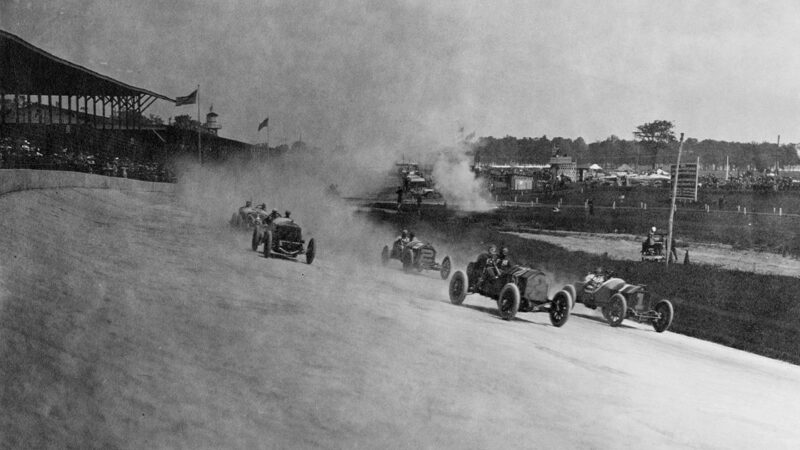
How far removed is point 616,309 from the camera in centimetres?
1386

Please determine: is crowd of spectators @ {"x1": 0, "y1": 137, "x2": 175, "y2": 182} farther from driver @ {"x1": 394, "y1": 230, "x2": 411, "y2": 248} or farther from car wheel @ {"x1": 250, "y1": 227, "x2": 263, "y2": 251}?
driver @ {"x1": 394, "y1": 230, "x2": 411, "y2": 248}

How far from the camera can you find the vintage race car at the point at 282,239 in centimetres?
1446

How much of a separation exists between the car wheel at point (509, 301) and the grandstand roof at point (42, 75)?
801 centimetres

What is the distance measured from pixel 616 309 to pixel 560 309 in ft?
7.63

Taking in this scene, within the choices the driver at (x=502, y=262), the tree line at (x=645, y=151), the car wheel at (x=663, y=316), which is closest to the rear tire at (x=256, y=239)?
the driver at (x=502, y=262)

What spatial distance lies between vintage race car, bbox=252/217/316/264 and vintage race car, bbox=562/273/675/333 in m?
6.41

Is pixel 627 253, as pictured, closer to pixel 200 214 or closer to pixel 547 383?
pixel 200 214

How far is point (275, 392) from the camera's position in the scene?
5723 millimetres

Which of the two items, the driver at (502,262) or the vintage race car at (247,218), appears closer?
the driver at (502,262)

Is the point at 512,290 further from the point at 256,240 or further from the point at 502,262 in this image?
the point at 256,240

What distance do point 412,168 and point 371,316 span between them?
25023 millimetres

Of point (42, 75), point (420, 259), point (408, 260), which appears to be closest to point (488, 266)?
point (420, 259)

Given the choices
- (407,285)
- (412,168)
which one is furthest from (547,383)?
(412,168)

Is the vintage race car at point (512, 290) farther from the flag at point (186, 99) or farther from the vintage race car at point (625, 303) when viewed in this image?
the flag at point (186, 99)
